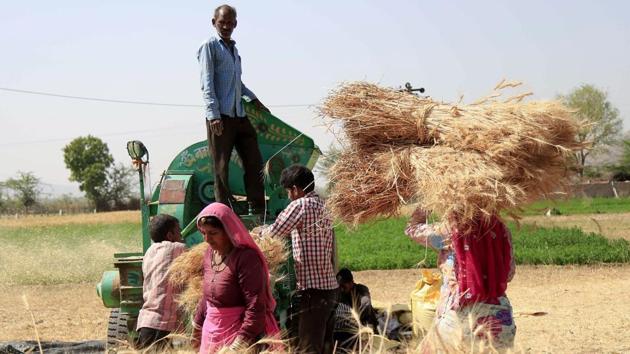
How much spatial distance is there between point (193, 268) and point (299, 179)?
89 cm

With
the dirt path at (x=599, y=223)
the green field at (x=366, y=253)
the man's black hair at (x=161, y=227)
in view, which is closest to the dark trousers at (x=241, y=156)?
the man's black hair at (x=161, y=227)

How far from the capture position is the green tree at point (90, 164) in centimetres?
8612

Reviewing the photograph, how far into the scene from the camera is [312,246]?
215 inches

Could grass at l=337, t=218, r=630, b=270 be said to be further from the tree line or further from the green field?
the tree line

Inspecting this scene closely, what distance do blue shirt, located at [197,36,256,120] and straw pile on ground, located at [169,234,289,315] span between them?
4.16 feet

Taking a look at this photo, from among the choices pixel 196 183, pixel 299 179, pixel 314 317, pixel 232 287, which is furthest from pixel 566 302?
pixel 232 287

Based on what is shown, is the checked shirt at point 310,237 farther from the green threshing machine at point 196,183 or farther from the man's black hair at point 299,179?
the green threshing machine at point 196,183

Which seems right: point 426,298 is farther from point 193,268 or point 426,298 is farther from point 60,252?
point 60,252

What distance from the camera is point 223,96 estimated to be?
6359mm

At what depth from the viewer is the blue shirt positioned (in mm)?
6199

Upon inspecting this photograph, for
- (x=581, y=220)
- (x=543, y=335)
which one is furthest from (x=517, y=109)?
(x=581, y=220)

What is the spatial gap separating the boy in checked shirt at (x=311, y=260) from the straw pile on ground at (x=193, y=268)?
0.31ft

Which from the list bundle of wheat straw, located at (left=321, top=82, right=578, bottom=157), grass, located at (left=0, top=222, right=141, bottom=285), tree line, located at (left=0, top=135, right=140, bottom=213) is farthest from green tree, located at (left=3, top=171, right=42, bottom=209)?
bundle of wheat straw, located at (left=321, top=82, right=578, bottom=157)

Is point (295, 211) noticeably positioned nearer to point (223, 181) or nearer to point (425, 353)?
point (223, 181)
